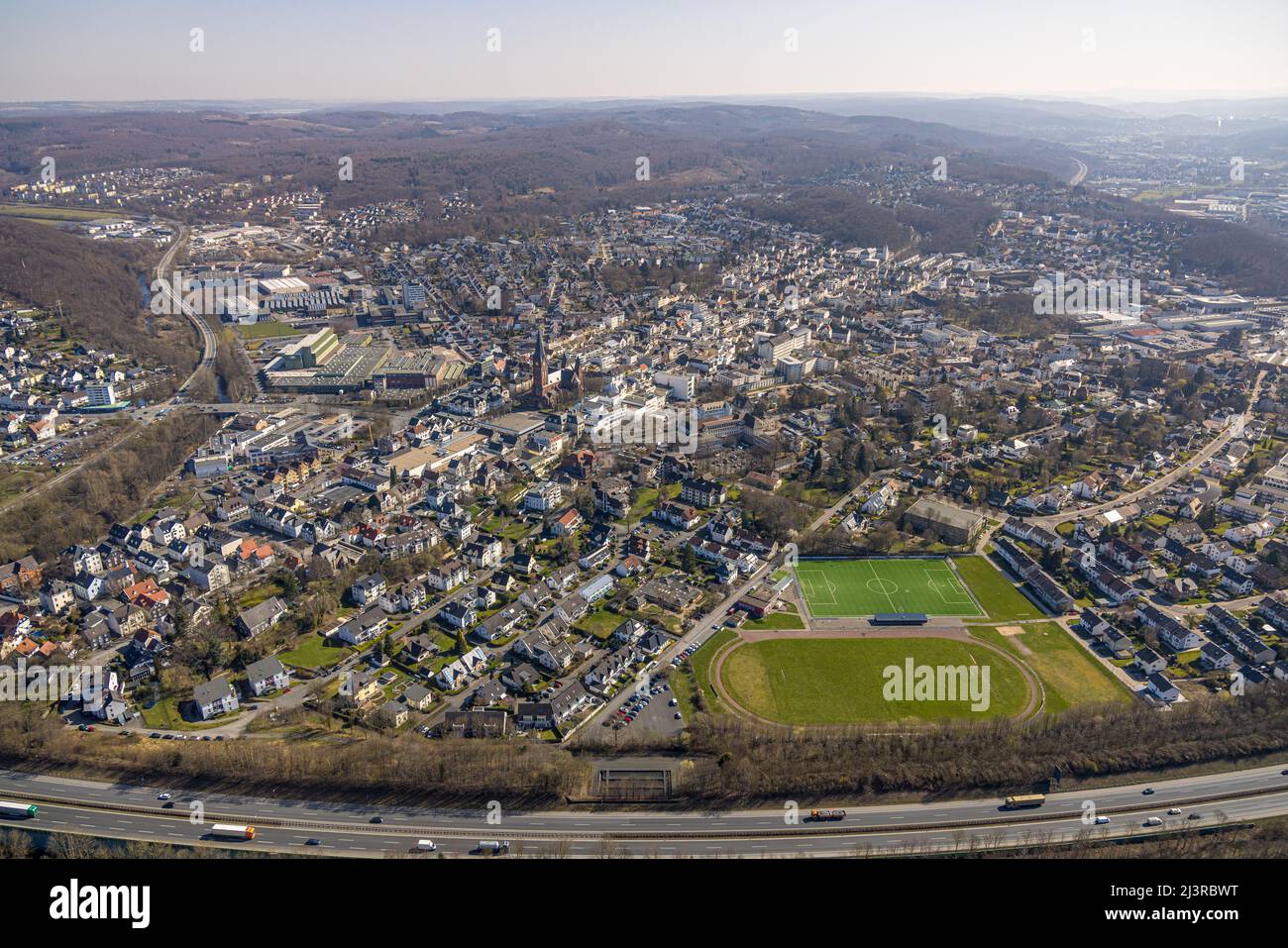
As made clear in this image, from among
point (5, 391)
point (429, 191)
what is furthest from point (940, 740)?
point (429, 191)

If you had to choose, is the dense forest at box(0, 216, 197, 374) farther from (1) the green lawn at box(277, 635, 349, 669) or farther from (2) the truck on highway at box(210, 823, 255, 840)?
(2) the truck on highway at box(210, 823, 255, 840)

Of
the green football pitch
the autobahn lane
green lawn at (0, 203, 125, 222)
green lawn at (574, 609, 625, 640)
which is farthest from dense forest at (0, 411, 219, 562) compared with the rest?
green lawn at (0, 203, 125, 222)

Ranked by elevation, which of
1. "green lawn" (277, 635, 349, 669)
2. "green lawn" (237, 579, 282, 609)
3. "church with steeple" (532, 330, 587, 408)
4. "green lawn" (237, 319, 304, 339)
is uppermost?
"green lawn" (237, 319, 304, 339)

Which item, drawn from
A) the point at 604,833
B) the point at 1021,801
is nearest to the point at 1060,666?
the point at 1021,801

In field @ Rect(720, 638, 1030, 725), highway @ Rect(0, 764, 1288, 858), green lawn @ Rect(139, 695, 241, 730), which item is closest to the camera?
highway @ Rect(0, 764, 1288, 858)

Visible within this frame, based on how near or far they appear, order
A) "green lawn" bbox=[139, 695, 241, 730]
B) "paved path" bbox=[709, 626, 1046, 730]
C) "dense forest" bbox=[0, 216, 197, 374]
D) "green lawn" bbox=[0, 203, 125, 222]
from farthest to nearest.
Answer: "green lawn" bbox=[0, 203, 125, 222]
"dense forest" bbox=[0, 216, 197, 374]
"paved path" bbox=[709, 626, 1046, 730]
"green lawn" bbox=[139, 695, 241, 730]

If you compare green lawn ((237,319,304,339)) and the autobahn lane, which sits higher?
green lawn ((237,319,304,339))
